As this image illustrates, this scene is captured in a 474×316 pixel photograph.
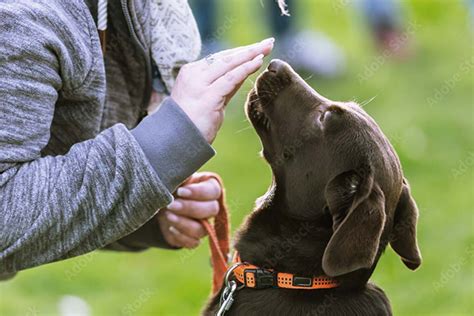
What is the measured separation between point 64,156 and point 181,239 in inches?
26.7

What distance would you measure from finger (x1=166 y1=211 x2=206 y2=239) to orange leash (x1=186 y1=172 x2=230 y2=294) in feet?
0.08

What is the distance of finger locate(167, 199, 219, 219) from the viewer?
273 centimetres

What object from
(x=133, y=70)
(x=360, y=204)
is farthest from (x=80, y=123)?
(x=360, y=204)

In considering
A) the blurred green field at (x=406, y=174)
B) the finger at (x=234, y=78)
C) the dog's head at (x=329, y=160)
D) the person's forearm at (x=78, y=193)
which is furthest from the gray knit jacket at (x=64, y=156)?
the blurred green field at (x=406, y=174)

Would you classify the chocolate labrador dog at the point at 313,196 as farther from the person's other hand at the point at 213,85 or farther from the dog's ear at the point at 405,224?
the person's other hand at the point at 213,85

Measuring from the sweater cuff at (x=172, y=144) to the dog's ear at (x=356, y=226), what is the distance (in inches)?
13.6

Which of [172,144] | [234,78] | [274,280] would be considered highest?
[234,78]

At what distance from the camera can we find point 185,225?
109 inches

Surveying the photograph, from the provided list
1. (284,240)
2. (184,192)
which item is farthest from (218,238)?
(284,240)

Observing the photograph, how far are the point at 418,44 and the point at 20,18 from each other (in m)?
5.83

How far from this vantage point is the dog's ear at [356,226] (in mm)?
2105

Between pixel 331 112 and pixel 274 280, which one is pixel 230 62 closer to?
pixel 331 112

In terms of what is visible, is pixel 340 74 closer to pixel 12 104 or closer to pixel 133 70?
pixel 133 70

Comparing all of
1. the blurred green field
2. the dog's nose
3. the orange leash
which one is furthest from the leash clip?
the blurred green field
